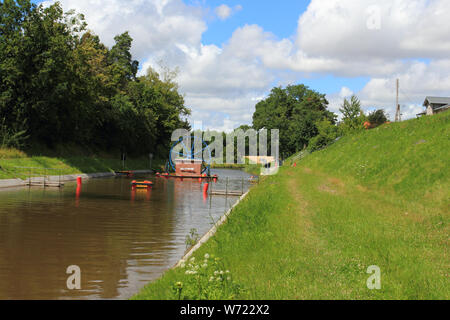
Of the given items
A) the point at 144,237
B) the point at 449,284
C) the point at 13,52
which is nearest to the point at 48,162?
the point at 13,52

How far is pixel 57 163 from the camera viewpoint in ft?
153

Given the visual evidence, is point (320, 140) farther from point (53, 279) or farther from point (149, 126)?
point (53, 279)

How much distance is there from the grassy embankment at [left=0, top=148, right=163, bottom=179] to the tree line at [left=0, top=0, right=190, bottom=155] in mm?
1835

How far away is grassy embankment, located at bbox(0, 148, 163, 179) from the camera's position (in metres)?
36.3

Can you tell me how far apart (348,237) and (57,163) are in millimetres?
40878

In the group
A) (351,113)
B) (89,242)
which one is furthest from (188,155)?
(89,242)

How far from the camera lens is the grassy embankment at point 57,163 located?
36312 millimetres

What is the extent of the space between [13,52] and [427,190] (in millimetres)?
41471

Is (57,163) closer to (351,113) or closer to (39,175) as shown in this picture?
(39,175)

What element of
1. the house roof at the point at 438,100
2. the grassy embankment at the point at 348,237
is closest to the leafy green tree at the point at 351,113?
the house roof at the point at 438,100

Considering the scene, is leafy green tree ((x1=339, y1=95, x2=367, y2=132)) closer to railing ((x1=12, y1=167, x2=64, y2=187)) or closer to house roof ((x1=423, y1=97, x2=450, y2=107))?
house roof ((x1=423, y1=97, x2=450, y2=107))

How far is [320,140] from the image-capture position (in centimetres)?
6862

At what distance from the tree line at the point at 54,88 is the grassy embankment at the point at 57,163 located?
72.2 inches

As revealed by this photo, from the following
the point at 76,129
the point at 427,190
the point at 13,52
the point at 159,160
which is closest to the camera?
the point at 427,190
